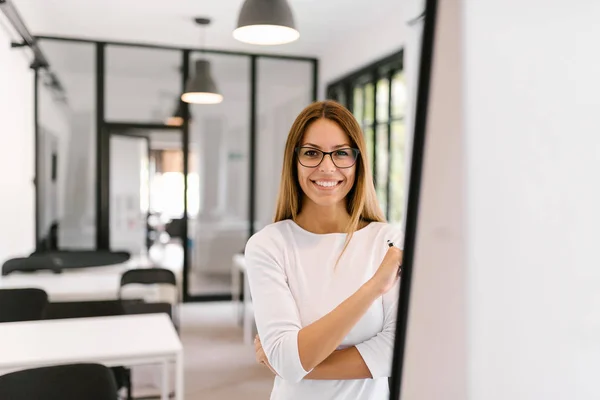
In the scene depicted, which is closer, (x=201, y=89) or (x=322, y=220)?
(x=322, y=220)

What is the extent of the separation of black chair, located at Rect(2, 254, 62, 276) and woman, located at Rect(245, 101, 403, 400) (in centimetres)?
259

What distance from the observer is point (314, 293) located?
2.83 feet

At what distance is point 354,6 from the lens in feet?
13.8

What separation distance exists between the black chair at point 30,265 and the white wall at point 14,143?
1.8 inches

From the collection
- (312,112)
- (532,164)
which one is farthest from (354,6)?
(532,164)

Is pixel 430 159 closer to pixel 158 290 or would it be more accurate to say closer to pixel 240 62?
pixel 158 290

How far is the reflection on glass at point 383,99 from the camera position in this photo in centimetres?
407

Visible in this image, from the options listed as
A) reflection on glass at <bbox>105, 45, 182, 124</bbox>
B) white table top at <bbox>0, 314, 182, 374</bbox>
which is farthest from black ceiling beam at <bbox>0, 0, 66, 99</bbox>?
white table top at <bbox>0, 314, 182, 374</bbox>

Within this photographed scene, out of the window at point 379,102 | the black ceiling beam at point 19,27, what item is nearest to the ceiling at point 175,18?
the window at point 379,102

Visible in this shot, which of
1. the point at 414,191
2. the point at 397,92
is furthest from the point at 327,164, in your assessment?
the point at 397,92

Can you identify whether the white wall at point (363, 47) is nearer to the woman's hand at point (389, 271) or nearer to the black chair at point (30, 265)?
the black chair at point (30, 265)

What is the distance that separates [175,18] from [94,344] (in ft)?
11.0

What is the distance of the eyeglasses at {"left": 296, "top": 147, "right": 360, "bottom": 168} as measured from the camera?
0.87 metres

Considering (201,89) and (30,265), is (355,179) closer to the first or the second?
(30,265)
